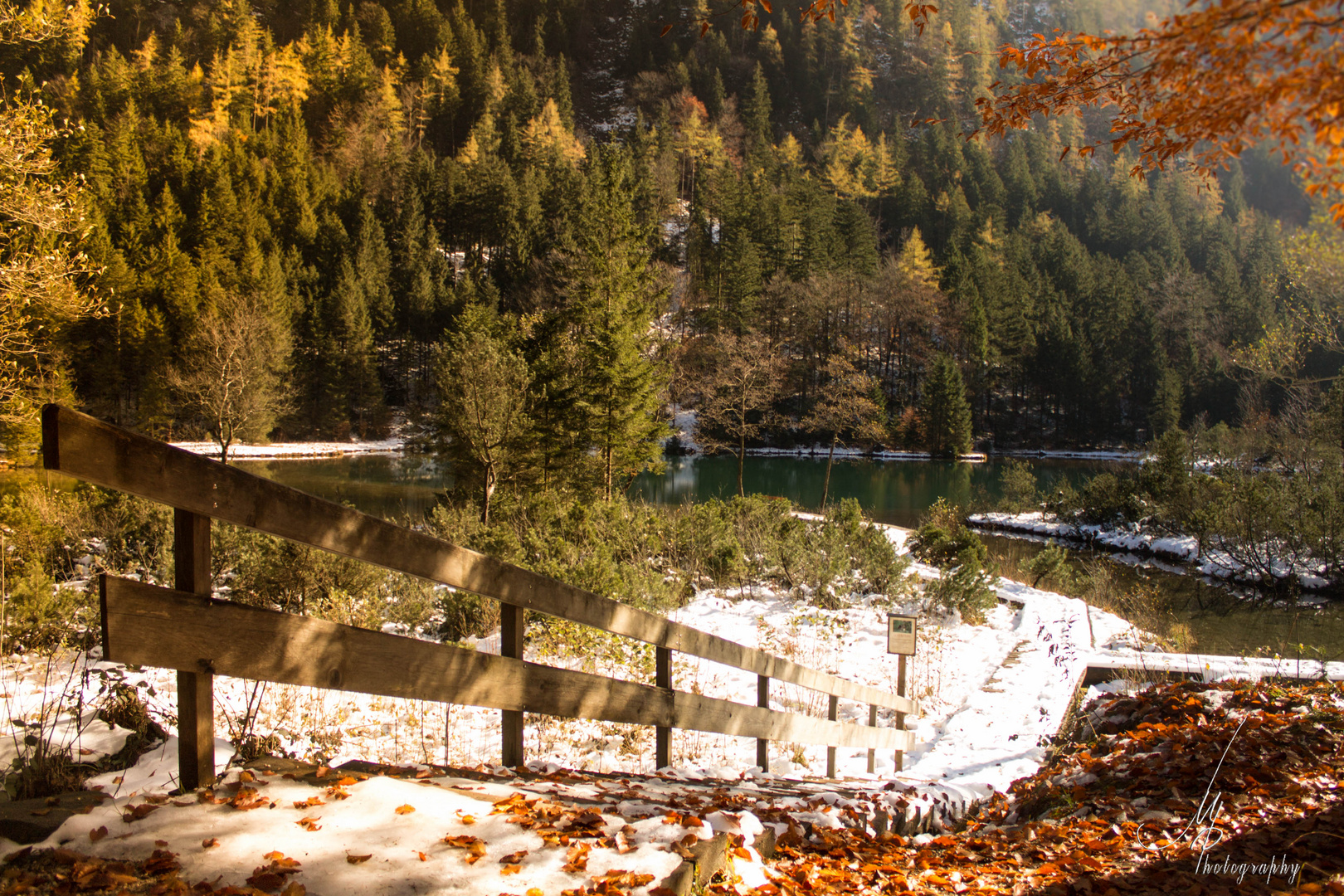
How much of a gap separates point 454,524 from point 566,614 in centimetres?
1162

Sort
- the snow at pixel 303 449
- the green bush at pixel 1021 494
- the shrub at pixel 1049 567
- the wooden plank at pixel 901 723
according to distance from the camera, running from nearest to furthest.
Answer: the wooden plank at pixel 901 723, the shrub at pixel 1049 567, the green bush at pixel 1021 494, the snow at pixel 303 449

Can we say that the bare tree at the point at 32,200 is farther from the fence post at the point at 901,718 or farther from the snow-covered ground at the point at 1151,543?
the snow-covered ground at the point at 1151,543

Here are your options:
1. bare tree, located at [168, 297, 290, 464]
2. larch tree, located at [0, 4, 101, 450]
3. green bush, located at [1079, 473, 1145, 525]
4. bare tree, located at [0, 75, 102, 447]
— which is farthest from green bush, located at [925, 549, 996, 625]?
bare tree, located at [168, 297, 290, 464]

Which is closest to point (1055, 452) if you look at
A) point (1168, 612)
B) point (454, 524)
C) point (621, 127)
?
point (1168, 612)

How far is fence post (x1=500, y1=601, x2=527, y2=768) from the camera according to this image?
8.21ft

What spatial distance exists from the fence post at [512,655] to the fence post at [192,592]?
0.85 metres

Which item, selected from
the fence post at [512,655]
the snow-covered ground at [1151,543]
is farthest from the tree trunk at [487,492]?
the snow-covered ground at [1151,543]

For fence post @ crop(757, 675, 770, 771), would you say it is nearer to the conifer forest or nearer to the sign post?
the sign post

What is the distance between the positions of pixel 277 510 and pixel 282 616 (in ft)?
0.93

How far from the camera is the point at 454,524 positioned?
13.6 m

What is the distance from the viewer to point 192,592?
1713 mm

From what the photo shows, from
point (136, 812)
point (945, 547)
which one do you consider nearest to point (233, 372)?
point (945, 547)

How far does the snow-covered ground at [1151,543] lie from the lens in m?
17.7

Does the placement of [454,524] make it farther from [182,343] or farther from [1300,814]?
[182,343]
